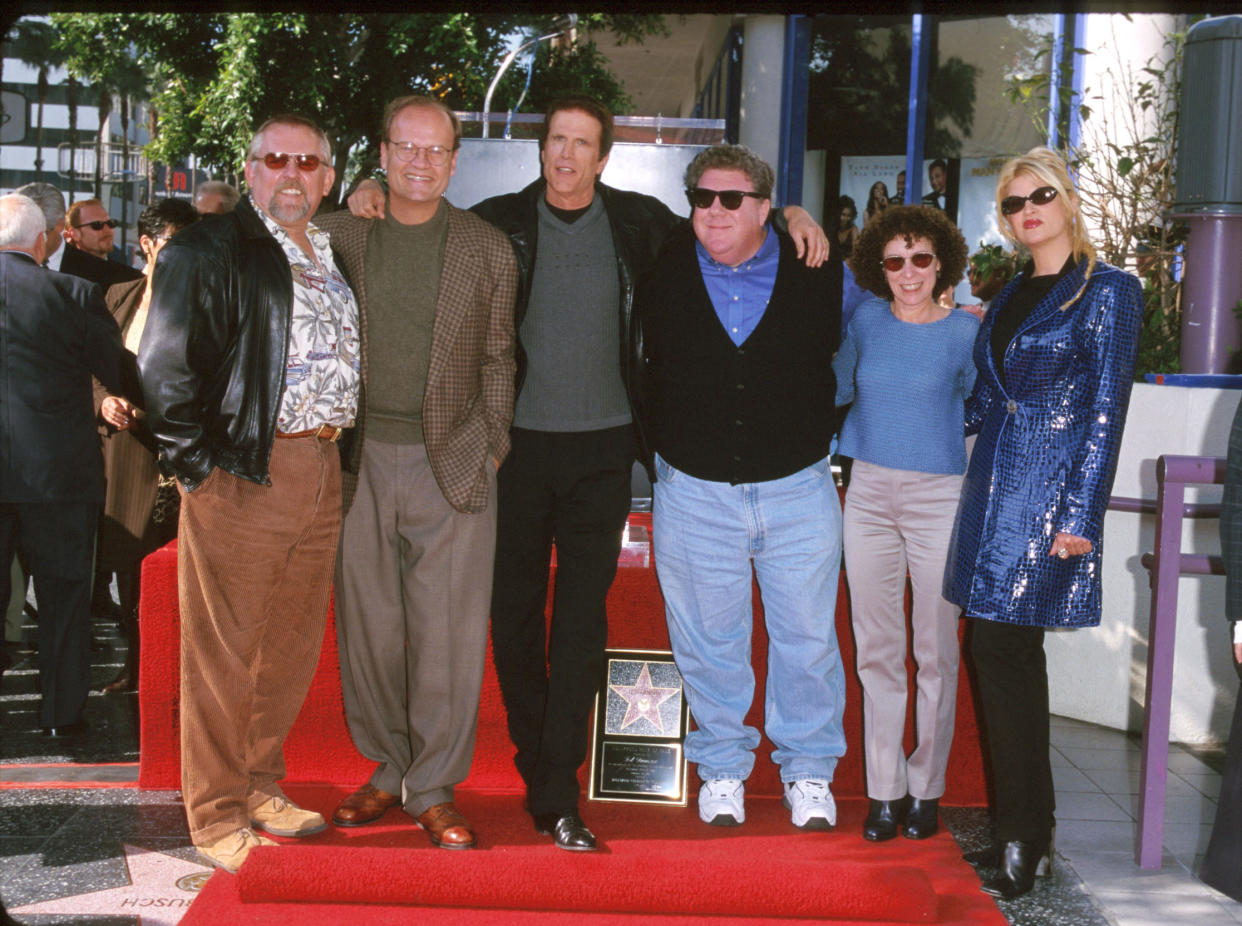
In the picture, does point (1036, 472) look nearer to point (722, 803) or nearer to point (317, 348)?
point (722, 803)

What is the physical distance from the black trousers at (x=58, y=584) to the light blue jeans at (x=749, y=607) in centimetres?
245

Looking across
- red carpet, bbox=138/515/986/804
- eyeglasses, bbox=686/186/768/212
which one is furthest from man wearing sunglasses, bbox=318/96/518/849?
eyeglasses, bbox=686/186/768/212

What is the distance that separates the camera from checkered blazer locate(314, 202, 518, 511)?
3.76 meters

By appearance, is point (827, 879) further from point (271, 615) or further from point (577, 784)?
point (271, 615)

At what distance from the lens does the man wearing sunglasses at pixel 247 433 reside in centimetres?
360

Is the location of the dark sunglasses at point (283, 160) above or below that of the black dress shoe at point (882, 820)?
above

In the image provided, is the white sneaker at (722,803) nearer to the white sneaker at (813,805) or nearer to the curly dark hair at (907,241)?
the white sneaker at (813,805)

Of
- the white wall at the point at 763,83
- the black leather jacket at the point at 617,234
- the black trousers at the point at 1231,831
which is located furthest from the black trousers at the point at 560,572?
the white wall at the point at 763,83

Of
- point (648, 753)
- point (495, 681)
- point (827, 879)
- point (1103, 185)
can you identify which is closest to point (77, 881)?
point (495, 681)

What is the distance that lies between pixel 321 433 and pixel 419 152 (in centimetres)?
85

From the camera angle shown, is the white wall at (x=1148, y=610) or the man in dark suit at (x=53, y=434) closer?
the man in dark suit at (x=53, y=434)

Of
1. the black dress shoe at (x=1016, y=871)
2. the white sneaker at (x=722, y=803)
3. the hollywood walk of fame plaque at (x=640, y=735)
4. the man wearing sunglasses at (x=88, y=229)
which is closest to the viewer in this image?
the black dress shoe at (x=1016, y=871)

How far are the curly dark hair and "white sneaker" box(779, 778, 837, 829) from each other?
1.55 m

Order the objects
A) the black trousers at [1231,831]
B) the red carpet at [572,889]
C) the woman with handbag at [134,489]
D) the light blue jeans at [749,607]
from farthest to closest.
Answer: the woman with handbag at [134,489], the light blue jeans at [749,607], the red carpet at [572,889], the black trousers at [1231,831]
